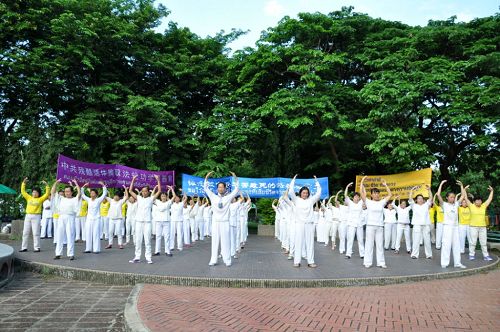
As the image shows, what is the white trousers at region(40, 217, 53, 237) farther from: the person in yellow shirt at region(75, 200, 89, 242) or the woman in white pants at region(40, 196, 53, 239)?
the person in yellow shirt at region(75, 200, 89, 242)

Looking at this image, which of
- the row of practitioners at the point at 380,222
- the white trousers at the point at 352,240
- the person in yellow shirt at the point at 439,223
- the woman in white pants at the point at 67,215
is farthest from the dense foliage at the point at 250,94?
the woman in white pants at the point at 67,215

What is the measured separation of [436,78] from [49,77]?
1724cm

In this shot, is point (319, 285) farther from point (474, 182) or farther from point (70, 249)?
point (474, 182)

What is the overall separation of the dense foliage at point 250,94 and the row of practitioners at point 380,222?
3788 mm

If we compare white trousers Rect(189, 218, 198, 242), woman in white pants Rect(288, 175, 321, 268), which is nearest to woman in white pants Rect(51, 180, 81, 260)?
woman in white pants Rect(288, 175, 321, 268)

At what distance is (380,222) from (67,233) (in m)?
7.61

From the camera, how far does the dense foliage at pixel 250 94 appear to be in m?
16.5

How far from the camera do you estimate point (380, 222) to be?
381 inches

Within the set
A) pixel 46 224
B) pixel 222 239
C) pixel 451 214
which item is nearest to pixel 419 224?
pixel 451 214

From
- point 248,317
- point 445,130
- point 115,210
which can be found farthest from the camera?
point 445,130

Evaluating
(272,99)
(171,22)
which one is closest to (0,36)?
(171,22)

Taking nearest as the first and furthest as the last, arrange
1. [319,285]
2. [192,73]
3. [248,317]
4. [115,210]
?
[248,317] → [319,285] → [115,210] → [192,73]

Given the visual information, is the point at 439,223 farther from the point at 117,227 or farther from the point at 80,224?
the point at 80,224

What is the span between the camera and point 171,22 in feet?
78.6
